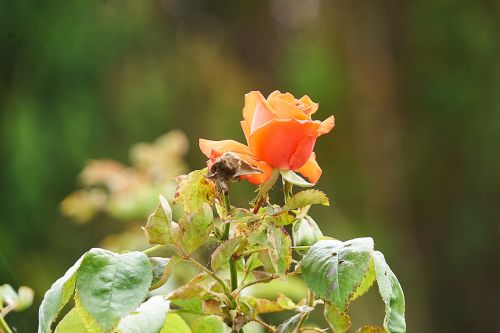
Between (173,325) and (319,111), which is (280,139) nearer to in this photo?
(173,325)

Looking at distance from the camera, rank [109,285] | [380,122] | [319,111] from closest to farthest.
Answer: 1. [109,285]
2. [319,111]
3. [380,122]

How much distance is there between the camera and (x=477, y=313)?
3266 mm

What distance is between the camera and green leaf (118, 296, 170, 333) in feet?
1.27

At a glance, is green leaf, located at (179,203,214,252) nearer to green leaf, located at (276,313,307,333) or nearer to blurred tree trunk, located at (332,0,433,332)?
green leaf, located at (276,313,307,333)

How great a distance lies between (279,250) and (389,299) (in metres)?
0.06

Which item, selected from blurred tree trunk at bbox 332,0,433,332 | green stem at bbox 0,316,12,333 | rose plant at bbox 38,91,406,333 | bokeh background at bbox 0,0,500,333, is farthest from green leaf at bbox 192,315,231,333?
blurred tree trunk at bbox 332,0,433,332

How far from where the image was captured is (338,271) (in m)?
0.39

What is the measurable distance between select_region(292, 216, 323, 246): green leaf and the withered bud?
72 mm

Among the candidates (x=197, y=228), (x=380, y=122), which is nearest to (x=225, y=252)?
(x=197, y=228)

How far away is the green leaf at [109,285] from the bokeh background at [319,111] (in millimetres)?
1686

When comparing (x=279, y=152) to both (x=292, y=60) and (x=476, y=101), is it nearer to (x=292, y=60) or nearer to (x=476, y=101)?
(x=292, y=60)

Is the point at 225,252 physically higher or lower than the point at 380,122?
higher

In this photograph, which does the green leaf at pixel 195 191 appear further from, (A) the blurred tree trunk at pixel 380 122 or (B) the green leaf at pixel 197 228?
(A) the blurred tree trunk at pixel 380 122

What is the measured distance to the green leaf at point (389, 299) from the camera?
391mm
